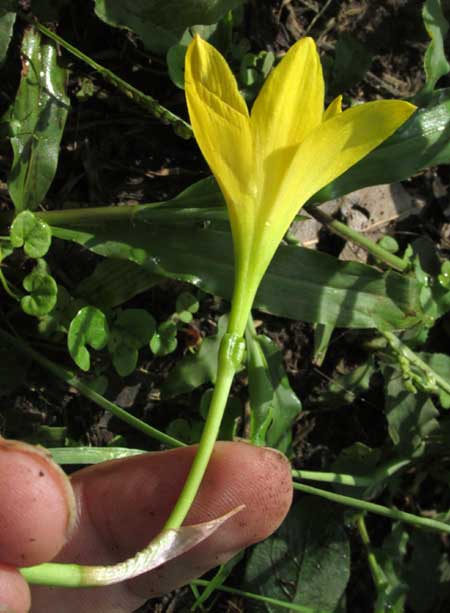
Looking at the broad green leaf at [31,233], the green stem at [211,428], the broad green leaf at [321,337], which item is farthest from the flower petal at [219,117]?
the broad green leaf at [321,337]

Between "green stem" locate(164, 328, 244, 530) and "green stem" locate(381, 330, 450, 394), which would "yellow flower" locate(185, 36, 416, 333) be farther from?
"green stem" locate(381, 330, 450, 394)

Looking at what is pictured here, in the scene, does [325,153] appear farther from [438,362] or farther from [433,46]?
[438,362]

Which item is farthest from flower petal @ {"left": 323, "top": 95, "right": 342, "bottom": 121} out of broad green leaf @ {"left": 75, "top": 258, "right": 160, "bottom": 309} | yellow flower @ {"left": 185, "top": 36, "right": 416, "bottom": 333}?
broad green leaf @ {"left": 75, "top": 258, "right": 160, "bottom": 309}

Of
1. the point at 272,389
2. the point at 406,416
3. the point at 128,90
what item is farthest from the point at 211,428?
the point at 406,416

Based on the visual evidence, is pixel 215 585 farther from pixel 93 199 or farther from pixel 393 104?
pixel 393 104

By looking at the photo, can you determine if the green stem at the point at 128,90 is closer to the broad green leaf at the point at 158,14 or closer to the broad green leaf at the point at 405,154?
the broad green leaf at the point at 158,14

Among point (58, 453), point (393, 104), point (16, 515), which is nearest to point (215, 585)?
point (58, 453)
